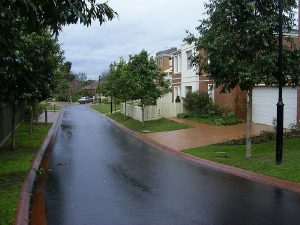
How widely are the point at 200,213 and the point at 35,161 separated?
7936mm

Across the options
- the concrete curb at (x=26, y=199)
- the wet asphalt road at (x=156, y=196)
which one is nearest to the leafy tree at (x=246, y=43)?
the wet asphalt road at (x=156, y=196)

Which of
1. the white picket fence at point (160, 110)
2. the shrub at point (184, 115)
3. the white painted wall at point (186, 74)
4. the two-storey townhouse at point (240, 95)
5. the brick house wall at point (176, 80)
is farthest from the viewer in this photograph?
the brick house wall at point (176, 80)

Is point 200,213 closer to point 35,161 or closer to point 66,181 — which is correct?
point 66,181

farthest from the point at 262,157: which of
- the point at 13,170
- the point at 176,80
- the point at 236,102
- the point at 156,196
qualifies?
the point at 176,80

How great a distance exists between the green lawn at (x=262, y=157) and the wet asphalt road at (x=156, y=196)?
86 centimetres

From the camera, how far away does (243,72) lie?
43.9 feet

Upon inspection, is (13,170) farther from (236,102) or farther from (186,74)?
(186,74)

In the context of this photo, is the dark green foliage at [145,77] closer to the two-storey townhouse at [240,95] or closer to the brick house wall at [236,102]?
the two-storey townhouse at [240,95]

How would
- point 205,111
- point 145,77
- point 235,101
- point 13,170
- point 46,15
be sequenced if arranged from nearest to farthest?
point 46,15, point 13,170, point 235,101, point 145,77, point 205,111

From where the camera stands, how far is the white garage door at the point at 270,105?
2358 cm

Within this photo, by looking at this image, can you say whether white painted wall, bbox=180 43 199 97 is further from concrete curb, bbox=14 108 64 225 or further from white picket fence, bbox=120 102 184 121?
concrete curb, bbox=14 108 64 225

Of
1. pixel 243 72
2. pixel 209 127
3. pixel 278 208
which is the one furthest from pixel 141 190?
pixel 209 127

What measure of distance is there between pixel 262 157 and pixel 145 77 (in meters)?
15.6

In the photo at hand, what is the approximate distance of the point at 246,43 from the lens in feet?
44.6
